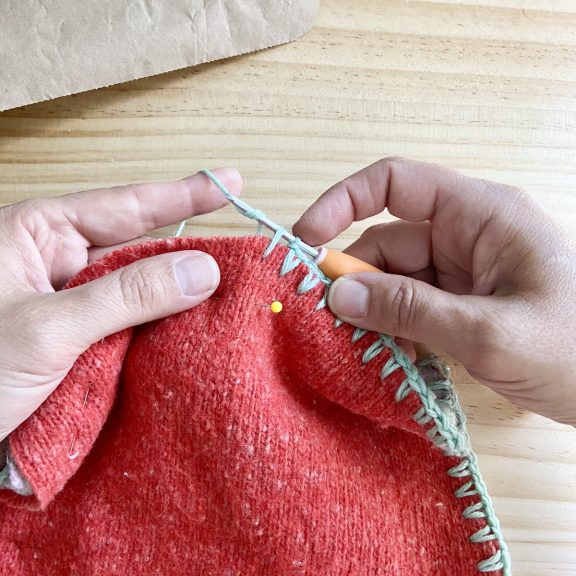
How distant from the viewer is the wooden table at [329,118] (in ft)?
3.17

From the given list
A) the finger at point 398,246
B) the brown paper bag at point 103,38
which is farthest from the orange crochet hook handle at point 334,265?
the brown paper bag at point 103,38

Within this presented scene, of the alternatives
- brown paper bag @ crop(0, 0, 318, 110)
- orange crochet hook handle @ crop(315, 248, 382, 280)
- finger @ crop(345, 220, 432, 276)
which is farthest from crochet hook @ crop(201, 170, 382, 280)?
brown paper bag @ crop(0, 0, 318, 110)

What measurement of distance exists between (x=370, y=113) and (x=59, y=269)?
21.2 inches

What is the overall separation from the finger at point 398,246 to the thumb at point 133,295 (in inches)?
10.1

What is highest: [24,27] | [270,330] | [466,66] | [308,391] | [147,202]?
[24,27]

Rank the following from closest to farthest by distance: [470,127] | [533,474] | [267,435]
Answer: [267,435] < [533,474] < [470,127]

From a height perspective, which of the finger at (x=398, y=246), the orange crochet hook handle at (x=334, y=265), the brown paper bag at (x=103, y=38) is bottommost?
the finger at (x=398, y=246)

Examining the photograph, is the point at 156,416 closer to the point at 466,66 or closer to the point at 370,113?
the point at 370,113

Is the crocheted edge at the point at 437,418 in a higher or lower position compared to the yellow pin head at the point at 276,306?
lower

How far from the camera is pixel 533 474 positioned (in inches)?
34.7

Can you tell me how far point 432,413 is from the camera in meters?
0.75

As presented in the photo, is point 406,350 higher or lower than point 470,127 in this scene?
lower

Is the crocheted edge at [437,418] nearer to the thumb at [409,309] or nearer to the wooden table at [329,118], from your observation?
the thumb at [409,309]

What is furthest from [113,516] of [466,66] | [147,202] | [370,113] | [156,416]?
[466,66]
